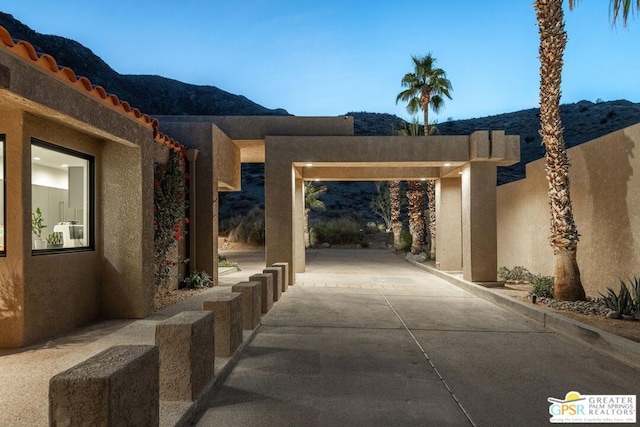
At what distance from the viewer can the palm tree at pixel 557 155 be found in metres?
7.87

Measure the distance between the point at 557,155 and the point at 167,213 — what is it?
27.7 ft

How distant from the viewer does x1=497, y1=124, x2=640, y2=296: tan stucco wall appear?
7.16m

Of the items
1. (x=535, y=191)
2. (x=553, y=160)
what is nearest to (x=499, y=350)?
(x=553, y=160)

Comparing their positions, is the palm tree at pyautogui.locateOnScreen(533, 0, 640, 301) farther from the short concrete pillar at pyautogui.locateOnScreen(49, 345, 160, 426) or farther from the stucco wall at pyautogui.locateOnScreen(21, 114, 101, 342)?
the stucco wall at pyautogui.locateOnScreen(21, 114, 101, 342)

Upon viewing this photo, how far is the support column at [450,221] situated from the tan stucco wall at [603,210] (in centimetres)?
320

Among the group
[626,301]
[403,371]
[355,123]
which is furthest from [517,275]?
[355,123]

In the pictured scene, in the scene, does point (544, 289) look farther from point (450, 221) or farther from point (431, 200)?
point (431, 200)

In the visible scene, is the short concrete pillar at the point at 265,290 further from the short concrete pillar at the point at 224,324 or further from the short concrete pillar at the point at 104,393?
the short concrete pillar at the point at 104,393

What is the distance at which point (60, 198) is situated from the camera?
6.15 meters

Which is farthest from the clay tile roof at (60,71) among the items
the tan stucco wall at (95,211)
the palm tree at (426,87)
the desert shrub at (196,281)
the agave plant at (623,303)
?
the palm tree at (426,87)

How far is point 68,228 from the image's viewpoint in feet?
20.3

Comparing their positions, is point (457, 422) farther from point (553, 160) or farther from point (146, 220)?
point (553, 160)

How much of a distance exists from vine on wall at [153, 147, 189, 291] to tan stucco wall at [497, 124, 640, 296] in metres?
9.15

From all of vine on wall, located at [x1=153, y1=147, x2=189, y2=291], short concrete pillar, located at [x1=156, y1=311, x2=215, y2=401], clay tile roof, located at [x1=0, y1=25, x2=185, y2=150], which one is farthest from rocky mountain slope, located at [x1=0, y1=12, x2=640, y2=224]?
short concrete pillar, located at [x1=156, y1=311, x2=215, y2=401]
